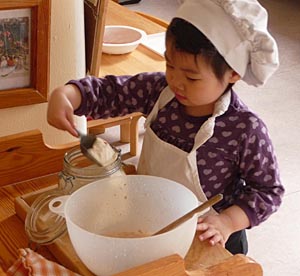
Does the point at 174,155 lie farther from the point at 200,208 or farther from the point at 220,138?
the point at 200,208

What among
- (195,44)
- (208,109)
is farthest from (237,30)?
(208,109)

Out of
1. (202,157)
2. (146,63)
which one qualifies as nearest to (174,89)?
(202,157)

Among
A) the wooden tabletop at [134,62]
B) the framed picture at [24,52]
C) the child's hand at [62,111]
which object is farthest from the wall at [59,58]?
the wooden tabletop at [134,62]

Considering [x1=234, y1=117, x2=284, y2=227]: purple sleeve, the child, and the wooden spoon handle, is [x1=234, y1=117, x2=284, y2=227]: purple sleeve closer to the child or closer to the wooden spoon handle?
the child

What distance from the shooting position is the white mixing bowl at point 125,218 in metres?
0.74

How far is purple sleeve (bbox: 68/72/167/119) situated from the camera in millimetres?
1044

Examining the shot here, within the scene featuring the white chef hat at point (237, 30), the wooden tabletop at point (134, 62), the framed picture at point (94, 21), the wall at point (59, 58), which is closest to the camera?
the white chef hat at point (237, 30)

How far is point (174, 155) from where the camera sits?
3.23 feet

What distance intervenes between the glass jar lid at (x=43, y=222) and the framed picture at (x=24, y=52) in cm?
24

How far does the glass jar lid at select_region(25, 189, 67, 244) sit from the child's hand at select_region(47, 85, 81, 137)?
99 millimetres

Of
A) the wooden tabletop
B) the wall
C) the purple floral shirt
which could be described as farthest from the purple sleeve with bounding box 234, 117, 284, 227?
the wooden tabletop

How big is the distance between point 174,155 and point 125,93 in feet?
0.48

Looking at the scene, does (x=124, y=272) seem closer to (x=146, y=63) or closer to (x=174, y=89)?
(x=174, y=89)

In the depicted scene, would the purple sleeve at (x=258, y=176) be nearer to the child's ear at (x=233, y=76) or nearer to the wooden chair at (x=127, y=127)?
the child's ear at (x=233, y=76)
